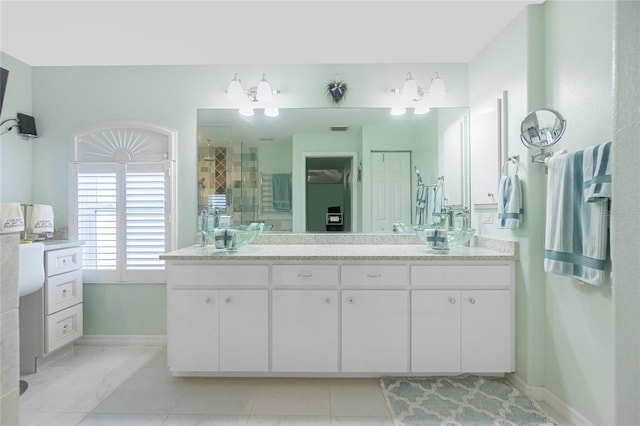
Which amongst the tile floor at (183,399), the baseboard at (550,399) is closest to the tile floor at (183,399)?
the tile floor at (183,399)

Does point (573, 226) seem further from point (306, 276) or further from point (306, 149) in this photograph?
point (306, 149)

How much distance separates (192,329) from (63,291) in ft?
4.05

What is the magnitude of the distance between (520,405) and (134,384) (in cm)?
246

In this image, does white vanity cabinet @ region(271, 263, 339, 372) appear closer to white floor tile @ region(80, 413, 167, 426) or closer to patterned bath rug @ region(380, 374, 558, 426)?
patterned bath rug @ region(380, 374, 558, 426)

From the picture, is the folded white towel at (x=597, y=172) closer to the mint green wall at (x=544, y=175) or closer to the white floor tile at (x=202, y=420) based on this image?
the mint green wall at (x=544, y=175)

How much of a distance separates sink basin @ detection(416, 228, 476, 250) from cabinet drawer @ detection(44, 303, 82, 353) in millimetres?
2838

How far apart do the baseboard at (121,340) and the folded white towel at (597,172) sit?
124 inches

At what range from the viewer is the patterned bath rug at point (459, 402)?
5.82ft

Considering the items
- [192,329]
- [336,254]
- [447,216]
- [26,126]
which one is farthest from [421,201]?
[26,126]

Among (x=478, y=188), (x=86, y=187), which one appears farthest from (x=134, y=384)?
(x=478, y=188)

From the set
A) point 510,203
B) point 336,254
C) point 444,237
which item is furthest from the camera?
point 444,237

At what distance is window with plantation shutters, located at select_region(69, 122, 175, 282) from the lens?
107 inches

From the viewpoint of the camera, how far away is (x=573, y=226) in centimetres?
164

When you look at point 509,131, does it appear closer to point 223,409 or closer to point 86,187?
point 223,409
